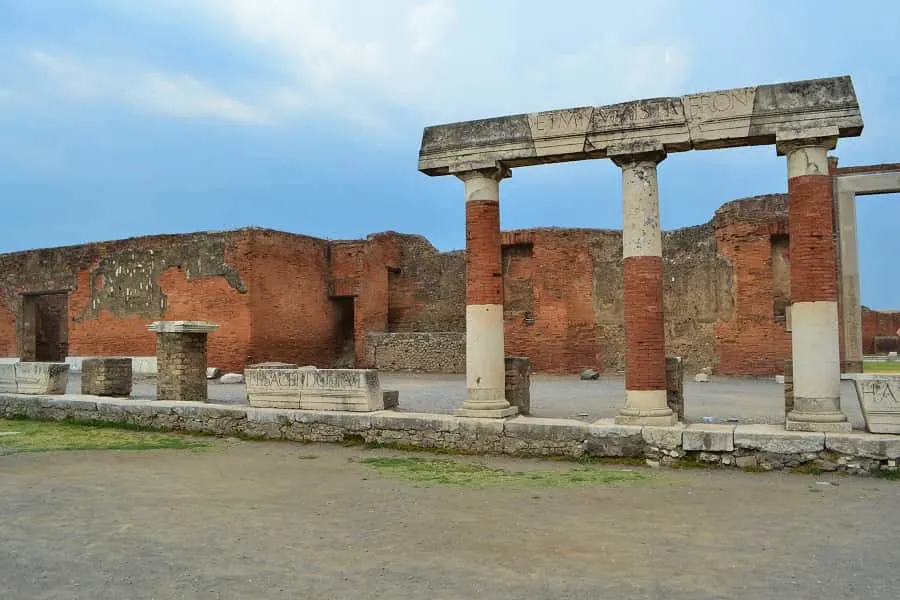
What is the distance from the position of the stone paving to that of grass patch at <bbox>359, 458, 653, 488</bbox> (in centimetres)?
230

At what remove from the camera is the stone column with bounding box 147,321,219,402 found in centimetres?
1138

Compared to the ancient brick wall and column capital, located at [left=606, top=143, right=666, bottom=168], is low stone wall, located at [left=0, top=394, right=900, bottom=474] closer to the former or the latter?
column capital, located at [left=606, top=143, right=666, bottom=168]

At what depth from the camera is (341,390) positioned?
31.1ft

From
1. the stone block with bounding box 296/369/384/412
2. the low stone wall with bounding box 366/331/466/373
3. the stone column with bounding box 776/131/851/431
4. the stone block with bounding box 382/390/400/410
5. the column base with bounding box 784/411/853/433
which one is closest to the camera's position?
the column base with bounding box 784/411/853/433

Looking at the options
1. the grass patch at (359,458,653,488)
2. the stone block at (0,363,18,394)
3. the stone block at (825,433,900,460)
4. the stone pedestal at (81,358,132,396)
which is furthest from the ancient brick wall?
the stone block at (0,363,18,394)

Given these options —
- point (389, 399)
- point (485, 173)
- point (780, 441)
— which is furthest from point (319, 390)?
point (780, 441)

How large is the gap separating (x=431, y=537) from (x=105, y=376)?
908cm

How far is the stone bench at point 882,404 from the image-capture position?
713cm

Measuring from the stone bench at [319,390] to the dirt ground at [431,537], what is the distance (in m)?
2.01

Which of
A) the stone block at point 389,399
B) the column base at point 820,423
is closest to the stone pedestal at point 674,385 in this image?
the column base at point 820,423

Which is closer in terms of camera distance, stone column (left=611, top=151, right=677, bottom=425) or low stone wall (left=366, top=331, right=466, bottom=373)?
stone column (left=611, top=151, right=677, bottom=425)

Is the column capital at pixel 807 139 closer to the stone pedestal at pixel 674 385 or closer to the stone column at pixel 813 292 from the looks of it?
the stone column at pixel 813 292

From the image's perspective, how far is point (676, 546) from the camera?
4.68m

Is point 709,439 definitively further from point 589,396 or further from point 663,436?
point 589,396
